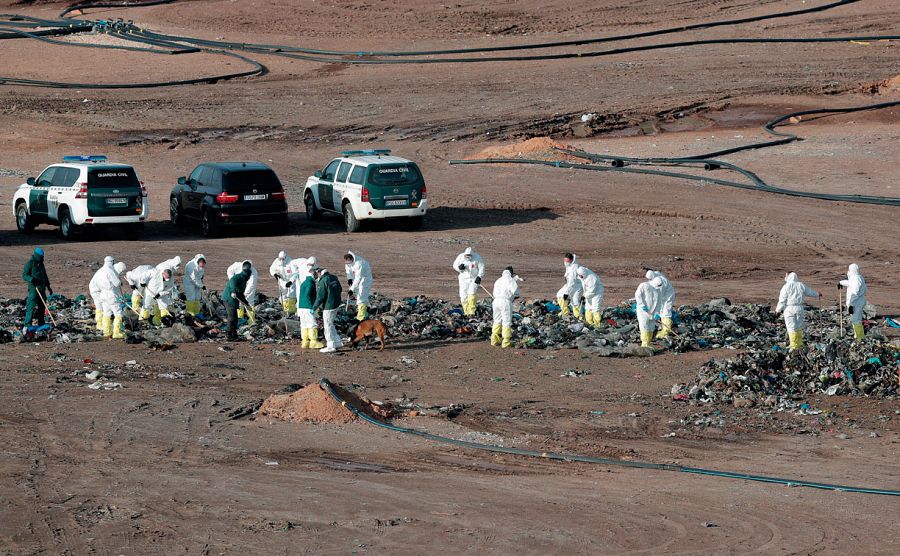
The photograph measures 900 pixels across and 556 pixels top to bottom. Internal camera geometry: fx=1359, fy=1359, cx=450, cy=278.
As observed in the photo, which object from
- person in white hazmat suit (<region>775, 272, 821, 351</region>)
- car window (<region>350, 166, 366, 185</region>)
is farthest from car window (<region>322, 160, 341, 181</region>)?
person in white hazmat suit (<region>775, 272, 821, 351</region>)

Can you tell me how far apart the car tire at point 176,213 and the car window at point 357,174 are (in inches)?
157

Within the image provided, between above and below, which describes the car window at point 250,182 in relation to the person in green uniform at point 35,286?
above

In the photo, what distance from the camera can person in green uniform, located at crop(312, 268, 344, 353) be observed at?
1997 centimetres

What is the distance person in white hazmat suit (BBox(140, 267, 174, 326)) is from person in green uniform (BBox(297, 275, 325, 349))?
2493 mm

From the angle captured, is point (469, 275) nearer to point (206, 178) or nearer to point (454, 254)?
point (454, 254)

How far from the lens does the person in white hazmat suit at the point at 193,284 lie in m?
21.8

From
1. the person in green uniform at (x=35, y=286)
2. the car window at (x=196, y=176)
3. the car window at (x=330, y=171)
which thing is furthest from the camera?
the car window at (x=330, y=171)

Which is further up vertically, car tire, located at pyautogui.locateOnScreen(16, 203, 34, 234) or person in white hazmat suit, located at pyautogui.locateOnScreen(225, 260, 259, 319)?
A: car tire, located at pyautogui.locateOnScreen(16, 203, 34, 234)

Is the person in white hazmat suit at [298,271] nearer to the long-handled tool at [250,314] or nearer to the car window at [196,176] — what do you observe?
the long-handled tool at [250,314]

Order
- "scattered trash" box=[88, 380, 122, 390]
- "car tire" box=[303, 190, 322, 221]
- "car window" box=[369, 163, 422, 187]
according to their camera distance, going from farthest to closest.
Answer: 1. "car tire" box=[303, 190, 322, 221]
2. "car window" box=[369, 163, 422, 187]
3. "scattered trash" box=[88, 380, 122, 390]

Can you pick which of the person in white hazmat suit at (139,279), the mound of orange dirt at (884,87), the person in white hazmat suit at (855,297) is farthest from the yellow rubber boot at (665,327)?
the mound of orange dirt at (884,87)

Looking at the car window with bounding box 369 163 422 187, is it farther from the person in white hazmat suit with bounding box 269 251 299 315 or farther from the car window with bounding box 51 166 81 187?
the person in white hazmat suit with bounding box 269 251 299 315

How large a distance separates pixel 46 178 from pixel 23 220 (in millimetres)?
1166

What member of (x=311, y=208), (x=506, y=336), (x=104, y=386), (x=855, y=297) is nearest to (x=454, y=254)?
(x=311, y=208)
